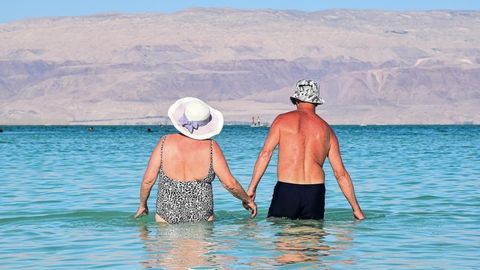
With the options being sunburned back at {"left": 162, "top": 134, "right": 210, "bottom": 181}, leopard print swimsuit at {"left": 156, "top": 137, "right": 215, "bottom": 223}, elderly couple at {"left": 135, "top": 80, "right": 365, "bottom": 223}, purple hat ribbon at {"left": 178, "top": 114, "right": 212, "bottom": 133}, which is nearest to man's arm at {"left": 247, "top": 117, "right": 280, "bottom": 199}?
elderly couple at {"left": 135, "top": 80, "right": 365, "bottom": 223}

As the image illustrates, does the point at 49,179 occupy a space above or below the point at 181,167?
below

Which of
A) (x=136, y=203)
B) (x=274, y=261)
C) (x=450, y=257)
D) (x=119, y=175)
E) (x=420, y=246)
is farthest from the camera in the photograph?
(x=119, y=175)

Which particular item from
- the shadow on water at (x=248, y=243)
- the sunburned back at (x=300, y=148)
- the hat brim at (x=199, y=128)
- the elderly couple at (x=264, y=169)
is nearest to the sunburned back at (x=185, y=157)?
the elderly couple at (x=264, y=169)

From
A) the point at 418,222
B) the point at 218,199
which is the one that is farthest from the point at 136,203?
the point at 418,222

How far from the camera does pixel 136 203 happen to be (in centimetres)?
1884

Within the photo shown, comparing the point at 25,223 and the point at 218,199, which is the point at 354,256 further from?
the point at 218,199

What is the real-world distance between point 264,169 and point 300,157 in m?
0.43

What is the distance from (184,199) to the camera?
11.8 meters

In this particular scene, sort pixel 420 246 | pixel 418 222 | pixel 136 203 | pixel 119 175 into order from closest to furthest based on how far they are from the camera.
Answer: pixel 420 246
pixel 418 222
pixel 136 203
pixel 119 175

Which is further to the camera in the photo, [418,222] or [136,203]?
[136,203]

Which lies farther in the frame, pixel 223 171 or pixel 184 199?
pixel 184 199

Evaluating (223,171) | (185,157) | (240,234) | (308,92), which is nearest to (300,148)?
(308,92)

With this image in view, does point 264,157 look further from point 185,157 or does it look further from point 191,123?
point 191,123

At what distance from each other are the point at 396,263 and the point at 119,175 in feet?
58.8
